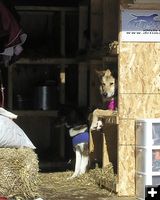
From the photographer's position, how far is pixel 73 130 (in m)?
9.34

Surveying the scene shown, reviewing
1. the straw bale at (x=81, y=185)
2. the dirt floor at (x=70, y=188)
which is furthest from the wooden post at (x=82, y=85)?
the straw bale at (x=81, y=185)

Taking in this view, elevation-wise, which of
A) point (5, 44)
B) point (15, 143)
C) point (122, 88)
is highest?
point (5, 44)

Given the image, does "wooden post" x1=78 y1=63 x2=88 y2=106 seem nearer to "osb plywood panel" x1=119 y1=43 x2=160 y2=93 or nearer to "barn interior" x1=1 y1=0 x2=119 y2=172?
"barn interior" x1=1 y1=0 x2=119 y2=172

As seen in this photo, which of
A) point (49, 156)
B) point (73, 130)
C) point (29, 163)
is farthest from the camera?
point (49, 156)

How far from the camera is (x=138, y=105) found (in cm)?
793

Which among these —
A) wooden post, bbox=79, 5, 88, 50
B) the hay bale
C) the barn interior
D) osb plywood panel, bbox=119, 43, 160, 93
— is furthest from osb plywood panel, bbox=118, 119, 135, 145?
wooden post, bbox=79, 5, 88, 50

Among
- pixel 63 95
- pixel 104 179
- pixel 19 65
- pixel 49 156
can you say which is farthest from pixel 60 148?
pixel 104 179

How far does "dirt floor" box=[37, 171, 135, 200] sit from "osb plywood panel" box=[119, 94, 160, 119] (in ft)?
3.73

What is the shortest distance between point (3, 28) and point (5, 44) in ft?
0.95

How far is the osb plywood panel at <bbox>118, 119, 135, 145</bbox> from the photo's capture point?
7.88m

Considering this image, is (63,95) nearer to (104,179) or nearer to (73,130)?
(73,130)

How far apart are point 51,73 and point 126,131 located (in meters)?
3.59

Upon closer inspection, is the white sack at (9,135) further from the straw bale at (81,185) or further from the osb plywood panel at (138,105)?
the osb plywood panel at (138,105)

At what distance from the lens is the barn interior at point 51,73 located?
10438 mm
